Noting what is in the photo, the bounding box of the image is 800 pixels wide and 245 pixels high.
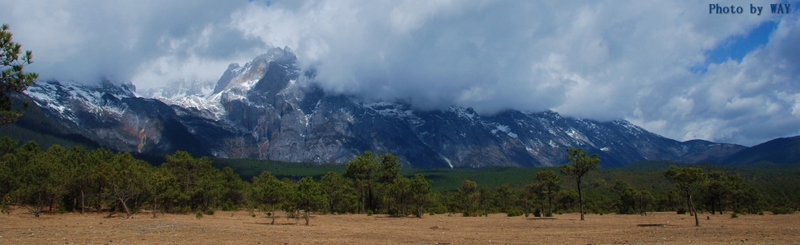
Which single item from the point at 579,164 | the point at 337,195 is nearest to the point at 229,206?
the point at 337,195

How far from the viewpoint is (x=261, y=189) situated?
5522 centimetres

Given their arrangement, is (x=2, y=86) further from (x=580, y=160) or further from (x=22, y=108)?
(x=580, y=160)

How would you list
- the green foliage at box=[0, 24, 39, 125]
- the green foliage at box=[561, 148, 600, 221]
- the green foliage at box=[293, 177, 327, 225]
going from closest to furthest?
the green foliage at box=[0, 24, 39, 125] < the green foliage at box=[293, 177, 327, 225] < the green foliage at box=[561, 148, 600, 221]

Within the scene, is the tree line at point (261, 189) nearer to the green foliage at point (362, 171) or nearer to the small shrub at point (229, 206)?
the green foliage at point (362, 171)

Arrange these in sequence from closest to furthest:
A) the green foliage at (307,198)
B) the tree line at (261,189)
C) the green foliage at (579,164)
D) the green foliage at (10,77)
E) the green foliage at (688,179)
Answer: the green foliage at (10,77), the green foliage at (688,179), the green foliage at (307,198), the tree line at (261,189), the green foliage at (579,164)

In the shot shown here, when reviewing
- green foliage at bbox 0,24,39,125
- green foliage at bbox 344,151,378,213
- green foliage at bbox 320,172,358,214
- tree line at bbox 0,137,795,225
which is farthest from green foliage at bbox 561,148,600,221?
green foliage at bbox 0,24,39,125

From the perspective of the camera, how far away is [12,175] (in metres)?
61.2

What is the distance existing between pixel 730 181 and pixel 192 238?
9107 centimetres

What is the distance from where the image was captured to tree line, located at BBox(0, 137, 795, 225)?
51.3m

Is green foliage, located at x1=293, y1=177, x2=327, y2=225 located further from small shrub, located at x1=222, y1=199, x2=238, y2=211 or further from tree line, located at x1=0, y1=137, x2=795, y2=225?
small shrub, located at x1=222, y1=199, x2=238, y2=211

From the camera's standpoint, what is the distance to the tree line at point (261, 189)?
168 feet


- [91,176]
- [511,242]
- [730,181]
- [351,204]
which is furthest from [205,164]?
[730,181]

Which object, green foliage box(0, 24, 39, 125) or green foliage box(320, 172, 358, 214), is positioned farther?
green foliage box(320, 172, 358, 214)

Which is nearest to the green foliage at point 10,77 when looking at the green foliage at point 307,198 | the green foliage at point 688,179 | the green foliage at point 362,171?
the green foliage at point 307,198
